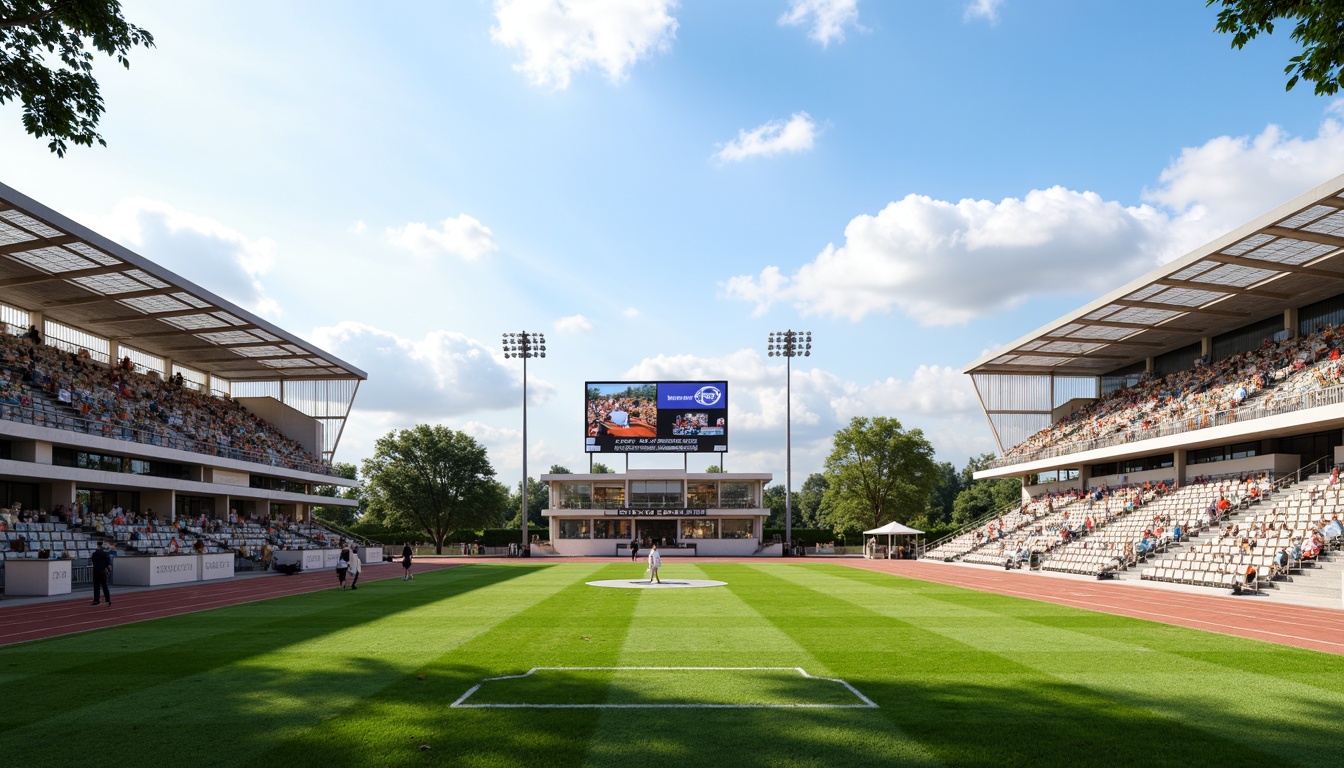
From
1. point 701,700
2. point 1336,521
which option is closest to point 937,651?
point 701,700

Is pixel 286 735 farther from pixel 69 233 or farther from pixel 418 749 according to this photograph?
pixel 69 233

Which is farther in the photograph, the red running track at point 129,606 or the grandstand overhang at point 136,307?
the grandstand overhang at point 136,307

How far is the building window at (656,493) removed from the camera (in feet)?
244

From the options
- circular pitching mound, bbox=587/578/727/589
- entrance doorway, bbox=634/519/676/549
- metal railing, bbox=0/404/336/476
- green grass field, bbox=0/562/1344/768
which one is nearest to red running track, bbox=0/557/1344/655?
green grass field, bbox=0/562/1344/768

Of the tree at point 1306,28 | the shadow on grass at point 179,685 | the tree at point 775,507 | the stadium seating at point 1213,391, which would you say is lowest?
the tree at point 775,507

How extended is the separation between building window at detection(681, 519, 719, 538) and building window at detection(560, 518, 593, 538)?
8134 mm

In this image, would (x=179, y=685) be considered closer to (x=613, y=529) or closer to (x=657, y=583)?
(x=657, y=583)

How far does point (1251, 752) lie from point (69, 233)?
119 ft

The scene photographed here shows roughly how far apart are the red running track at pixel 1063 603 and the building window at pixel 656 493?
134 feet

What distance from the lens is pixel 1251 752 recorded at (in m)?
8.53

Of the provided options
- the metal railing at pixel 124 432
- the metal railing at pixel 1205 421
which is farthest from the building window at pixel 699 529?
the metal railing at pixel 124 432

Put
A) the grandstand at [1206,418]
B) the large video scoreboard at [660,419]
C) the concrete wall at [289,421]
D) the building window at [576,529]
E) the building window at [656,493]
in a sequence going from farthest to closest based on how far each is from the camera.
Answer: the building window at [576,529]
the building window at [656,493]
the large video scoreboard at [660,419]
the concrete wall at [289,421]
the grandstand at [1206,418]

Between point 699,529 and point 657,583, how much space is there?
4189cm

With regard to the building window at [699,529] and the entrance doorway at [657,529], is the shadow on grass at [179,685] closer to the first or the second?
the entrance doorway at [657,529]
